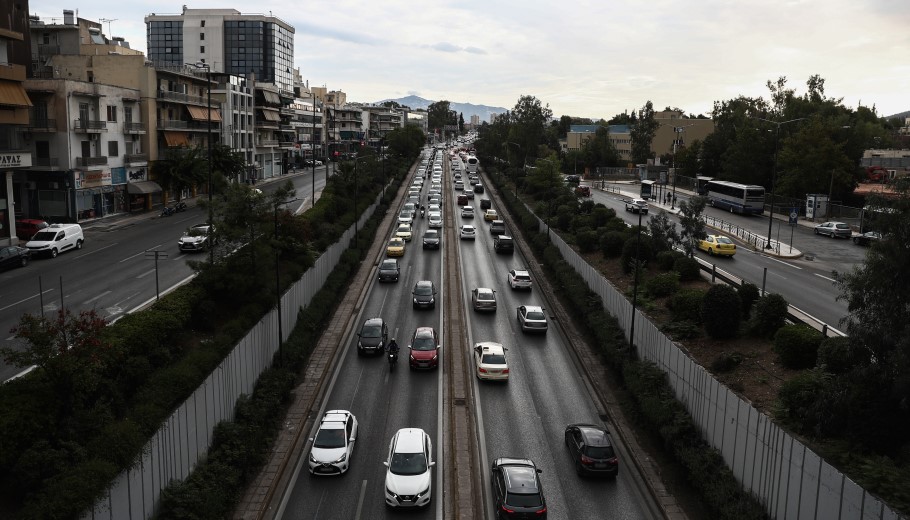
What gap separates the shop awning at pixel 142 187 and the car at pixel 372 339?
134 feet

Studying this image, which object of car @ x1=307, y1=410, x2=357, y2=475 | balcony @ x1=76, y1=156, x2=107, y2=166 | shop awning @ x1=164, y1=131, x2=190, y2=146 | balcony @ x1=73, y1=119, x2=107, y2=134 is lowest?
car @ x1=307, y1=410, x2=357, y2=475

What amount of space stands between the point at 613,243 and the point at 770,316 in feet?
63.0

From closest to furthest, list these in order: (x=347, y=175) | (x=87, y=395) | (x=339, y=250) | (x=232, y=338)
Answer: (x=87, y=395) → (x=232, y=338) → (x=339, y=250) → (x=347, y=175)

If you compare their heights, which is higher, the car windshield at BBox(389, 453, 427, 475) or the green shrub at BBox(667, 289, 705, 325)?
the green shrub at BBox(667, 289, 705, 325)

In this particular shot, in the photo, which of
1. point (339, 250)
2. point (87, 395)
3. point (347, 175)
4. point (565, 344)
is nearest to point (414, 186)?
point (347, 175)

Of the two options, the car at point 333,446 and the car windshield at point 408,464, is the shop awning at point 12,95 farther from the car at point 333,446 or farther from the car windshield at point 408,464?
the car windshield at point 408,464

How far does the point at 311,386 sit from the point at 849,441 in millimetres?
20485

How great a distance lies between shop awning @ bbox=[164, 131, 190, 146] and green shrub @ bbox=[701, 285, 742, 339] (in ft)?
205

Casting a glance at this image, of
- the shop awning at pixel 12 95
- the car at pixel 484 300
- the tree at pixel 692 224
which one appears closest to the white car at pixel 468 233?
the car at pixel 484 300

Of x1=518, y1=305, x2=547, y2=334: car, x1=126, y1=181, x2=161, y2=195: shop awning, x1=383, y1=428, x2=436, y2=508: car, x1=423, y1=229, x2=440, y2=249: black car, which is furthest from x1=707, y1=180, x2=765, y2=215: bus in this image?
x1=383, y1=428, x2=436, y2=508: car

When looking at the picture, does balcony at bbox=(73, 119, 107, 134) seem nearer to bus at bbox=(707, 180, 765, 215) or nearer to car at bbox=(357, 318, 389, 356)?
car at bbox=(357, 318, 389, 356)

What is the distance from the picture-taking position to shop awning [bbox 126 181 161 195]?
66125mm

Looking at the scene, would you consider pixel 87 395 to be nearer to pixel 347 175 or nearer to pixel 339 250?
pixel 339 250

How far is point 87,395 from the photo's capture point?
18.8m
